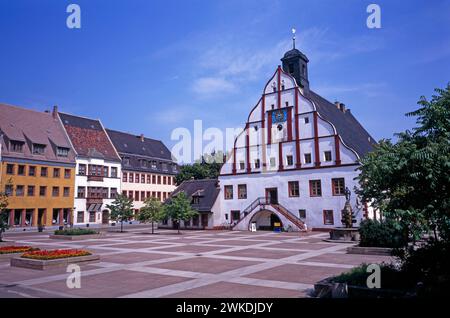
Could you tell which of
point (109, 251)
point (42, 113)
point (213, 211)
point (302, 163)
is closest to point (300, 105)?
point (302, 163)

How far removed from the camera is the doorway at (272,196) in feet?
144

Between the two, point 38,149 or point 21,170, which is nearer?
point 21,170

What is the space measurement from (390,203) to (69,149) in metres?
54.0

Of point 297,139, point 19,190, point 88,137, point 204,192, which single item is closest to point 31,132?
point 19,190

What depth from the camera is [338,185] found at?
39.1 meters

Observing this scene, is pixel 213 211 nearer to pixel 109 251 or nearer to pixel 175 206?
pixel 175 206

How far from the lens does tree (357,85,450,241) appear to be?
8.63 meters

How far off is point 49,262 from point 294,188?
30.7 meters

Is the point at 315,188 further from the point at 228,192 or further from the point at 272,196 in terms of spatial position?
Answer: the point at 228,192

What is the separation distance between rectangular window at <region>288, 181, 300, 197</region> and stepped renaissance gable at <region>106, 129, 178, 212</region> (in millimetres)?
33160

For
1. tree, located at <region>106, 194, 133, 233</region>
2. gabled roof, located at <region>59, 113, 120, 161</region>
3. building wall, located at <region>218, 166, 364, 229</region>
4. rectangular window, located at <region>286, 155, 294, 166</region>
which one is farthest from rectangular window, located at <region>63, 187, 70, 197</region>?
rectangular window, located at <region>286, 155, 294, 166</region>

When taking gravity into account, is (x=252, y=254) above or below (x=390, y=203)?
below

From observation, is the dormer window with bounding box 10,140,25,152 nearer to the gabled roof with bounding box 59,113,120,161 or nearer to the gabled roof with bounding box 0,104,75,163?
the gabled roof with bounding box 0,104,75,163
